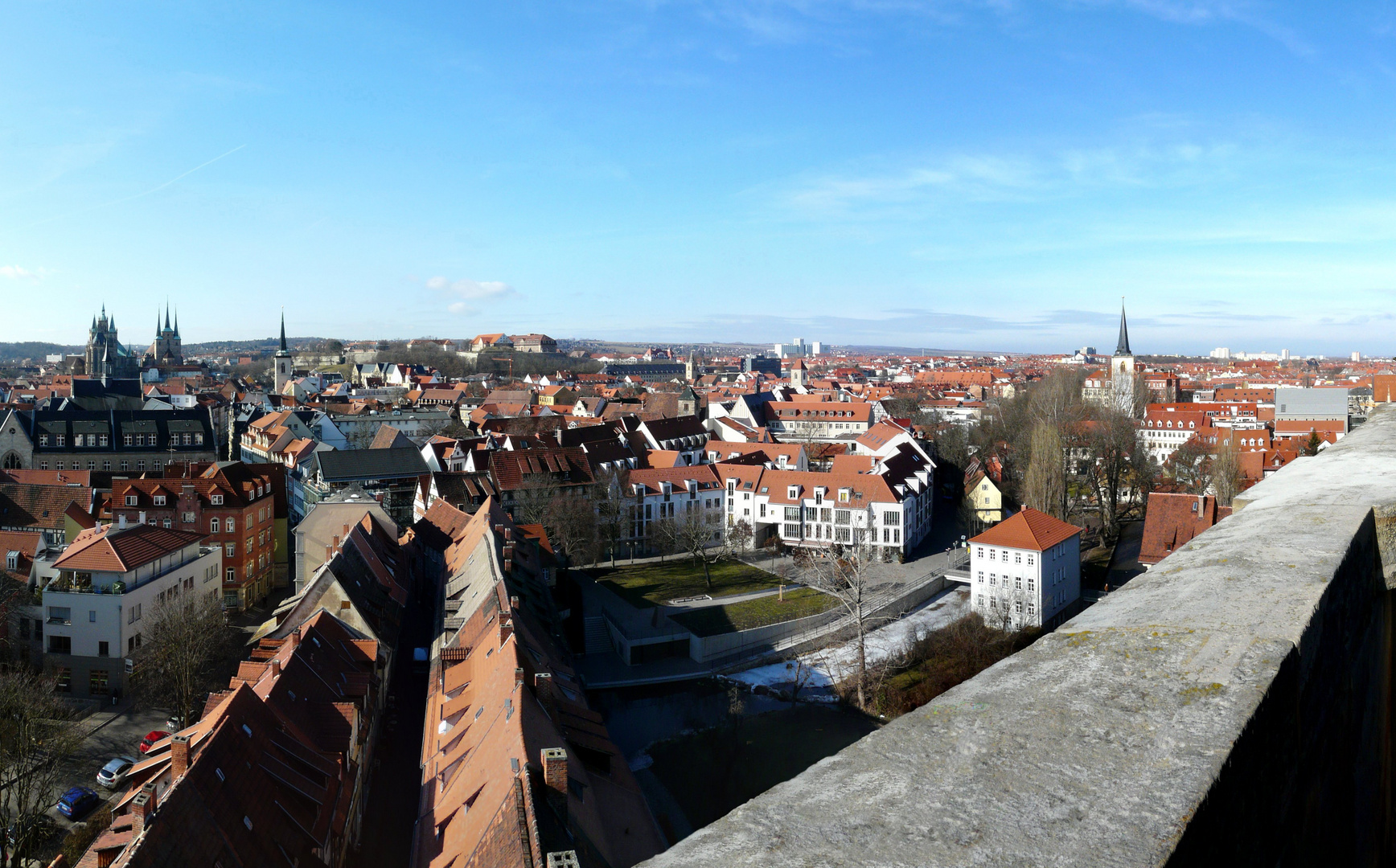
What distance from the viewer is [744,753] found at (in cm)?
2359

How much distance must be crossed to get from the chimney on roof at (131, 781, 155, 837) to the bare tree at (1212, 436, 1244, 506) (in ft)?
140

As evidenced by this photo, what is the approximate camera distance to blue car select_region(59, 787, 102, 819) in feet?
61.2

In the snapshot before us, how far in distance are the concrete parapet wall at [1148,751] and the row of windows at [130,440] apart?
5531cm

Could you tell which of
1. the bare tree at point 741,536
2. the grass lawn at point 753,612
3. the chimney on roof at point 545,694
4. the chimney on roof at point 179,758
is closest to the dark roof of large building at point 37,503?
the grass lawn at point 753,612

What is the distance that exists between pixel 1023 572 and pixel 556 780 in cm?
2414

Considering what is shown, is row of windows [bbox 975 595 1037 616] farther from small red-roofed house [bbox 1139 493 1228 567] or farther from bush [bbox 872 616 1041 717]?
small red-roofed house [bbox 1139 493 1228 567]

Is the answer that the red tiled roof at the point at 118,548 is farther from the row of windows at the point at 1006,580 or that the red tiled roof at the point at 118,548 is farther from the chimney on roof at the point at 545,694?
the row of windows at the point at 1006,580

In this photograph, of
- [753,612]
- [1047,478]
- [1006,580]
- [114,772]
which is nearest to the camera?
[114,772]

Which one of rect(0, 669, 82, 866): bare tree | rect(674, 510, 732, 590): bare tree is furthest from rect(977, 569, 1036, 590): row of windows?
rect(0, 669, 82, 866): bare tree

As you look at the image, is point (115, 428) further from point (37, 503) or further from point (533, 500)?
point (533, 500)

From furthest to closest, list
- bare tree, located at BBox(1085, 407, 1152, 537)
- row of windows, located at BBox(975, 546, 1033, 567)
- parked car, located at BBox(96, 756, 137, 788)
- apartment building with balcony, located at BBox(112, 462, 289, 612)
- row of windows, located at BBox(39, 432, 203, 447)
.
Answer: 1. row of windows, located at BBox(39, 432, 203, 447)
2. bare tree, located at BBox(1085, 407, 1152, 537)
3. apartment building with balcony, located at BBox(112, 462, 289, 612)
4. row of windows, located at BBox(975, 546, 1033, 567)
5. parked car, located at BBox(96, 756, 137, 788)

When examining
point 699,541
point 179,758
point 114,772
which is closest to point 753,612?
point 699,541

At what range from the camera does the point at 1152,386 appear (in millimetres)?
89375

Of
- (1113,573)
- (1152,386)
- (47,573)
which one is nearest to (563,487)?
(47,573)
